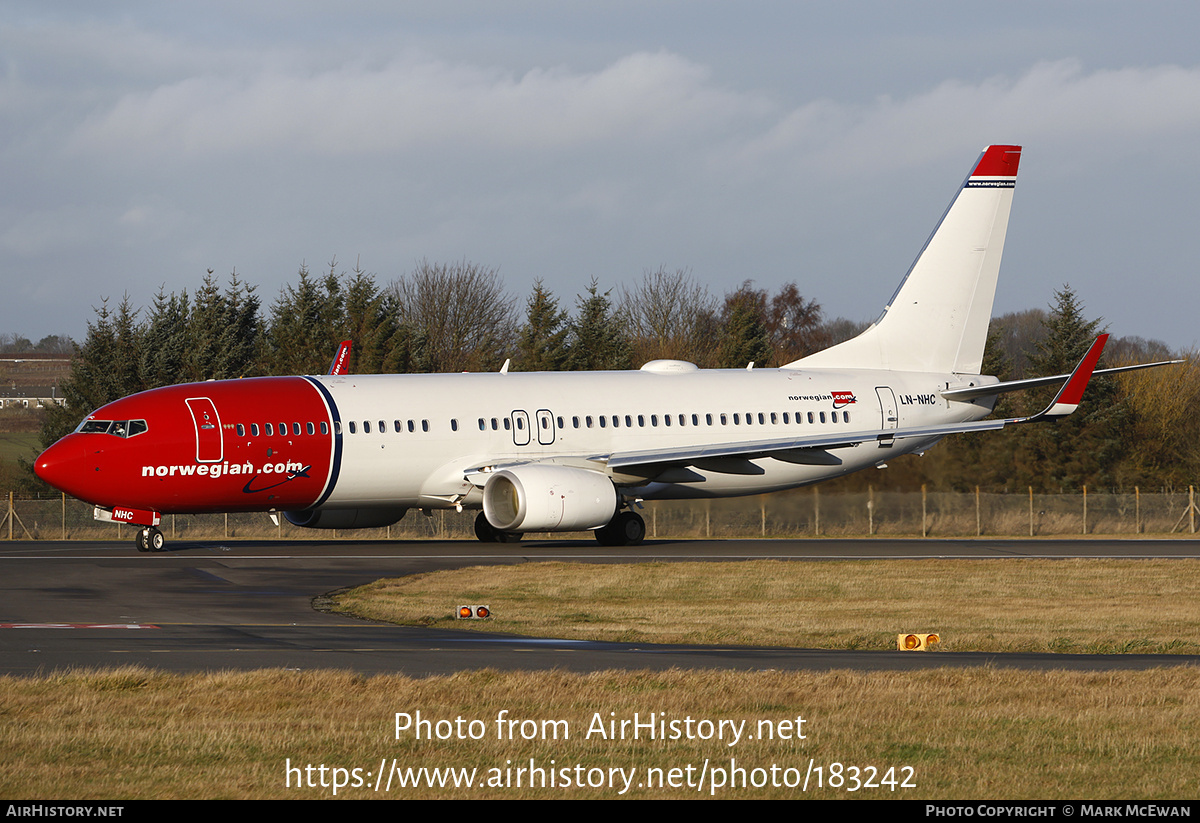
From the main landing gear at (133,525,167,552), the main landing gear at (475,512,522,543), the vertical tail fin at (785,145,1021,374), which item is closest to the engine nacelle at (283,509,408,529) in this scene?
the main landing gear at (475,512,522,543)

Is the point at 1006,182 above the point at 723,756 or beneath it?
above

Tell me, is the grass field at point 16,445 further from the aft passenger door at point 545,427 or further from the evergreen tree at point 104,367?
the aft passenger door at point 545,427

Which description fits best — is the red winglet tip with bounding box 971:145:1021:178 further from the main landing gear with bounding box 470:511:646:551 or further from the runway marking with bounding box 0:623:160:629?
the runway marking with bounding box 0:623:160:629

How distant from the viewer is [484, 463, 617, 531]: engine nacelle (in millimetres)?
33656

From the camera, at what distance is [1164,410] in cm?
6353

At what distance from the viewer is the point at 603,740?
11641 millimetres

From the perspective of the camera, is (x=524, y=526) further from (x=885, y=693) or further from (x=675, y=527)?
(x=885, y=693)

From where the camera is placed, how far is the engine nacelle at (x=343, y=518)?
36.6 m

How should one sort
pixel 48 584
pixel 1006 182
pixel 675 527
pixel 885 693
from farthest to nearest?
pixel 675 527, pixel 1006 182, pixel 48 584, pixel 885 693

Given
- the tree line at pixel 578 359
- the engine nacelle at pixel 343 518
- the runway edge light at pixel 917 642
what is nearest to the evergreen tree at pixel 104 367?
the tree line at pixel 578 359

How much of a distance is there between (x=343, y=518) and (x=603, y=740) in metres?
26.3

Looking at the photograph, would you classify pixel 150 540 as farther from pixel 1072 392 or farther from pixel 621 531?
pixel 1072 392
